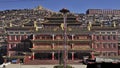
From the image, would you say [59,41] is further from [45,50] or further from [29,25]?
[29,25]

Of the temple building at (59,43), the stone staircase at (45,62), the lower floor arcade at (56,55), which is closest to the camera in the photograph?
the stone staircase at (45,62)

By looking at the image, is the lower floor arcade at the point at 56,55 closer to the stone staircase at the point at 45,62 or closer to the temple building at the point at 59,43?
the temple building at the point at 59,43

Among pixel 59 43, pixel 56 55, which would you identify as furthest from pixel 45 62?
pixel 59 43

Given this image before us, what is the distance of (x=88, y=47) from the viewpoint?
9138 cm

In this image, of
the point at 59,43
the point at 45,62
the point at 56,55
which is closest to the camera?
the point at 45,62

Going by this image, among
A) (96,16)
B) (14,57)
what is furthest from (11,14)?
(14,57)

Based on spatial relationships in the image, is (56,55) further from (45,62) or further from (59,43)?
(45,62)

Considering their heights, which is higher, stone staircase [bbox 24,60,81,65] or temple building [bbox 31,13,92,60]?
temple building [bbox 31,13,92,60]

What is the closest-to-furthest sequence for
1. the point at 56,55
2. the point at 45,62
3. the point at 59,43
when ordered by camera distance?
the point at 45,62 → the point at 59,43 → the point at 56,55

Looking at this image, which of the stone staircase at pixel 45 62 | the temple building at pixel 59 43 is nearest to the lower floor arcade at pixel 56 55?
the temple building at pixel 59 43

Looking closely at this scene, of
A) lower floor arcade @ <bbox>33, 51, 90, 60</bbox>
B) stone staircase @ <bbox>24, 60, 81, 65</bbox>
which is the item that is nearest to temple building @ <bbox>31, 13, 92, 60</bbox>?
lower floor arcade @ <bbox>33, 51, 90, 60</bbox>

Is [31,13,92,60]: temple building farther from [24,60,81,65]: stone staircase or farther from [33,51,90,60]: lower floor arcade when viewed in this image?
[24,60,81,65]: stone staircase

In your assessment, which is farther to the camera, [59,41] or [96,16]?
[96,16]

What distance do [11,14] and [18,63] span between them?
290 feet
